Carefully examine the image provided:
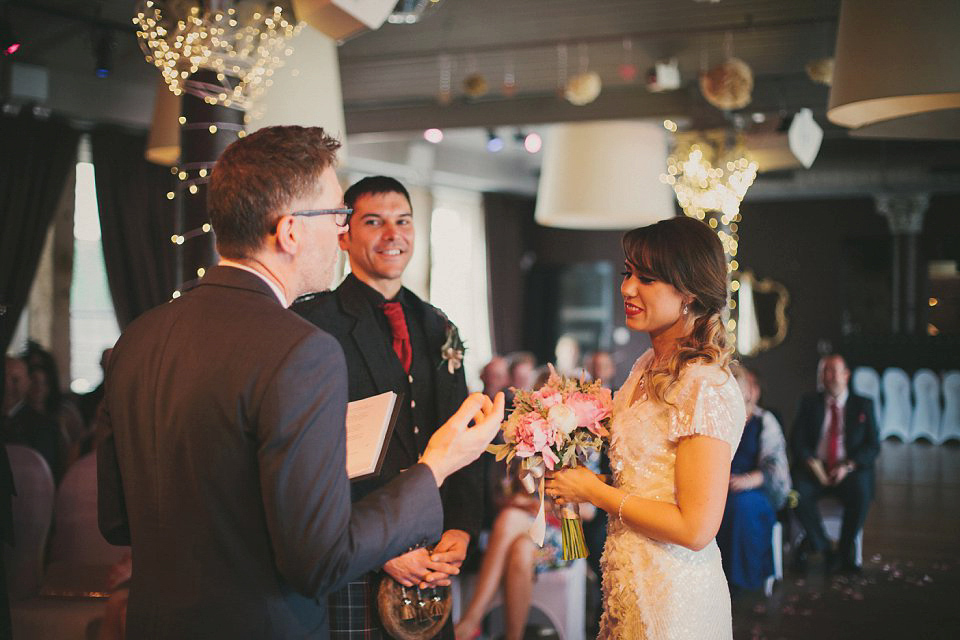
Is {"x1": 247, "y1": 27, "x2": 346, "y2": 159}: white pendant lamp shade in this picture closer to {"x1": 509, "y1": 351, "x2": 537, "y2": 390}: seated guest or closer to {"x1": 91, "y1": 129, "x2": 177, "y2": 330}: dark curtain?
{"x1": 509, "y1": 351, "x2": 537, "y2": 390}: seated guest

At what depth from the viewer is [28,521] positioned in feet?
12.8

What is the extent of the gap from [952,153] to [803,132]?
942cm

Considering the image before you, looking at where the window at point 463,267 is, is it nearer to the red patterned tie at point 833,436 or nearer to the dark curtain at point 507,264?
the dark curtain at point 507,264

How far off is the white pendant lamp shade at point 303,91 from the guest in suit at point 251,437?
2.62 meters

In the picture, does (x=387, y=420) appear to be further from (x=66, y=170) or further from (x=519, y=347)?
(x=519, y=347)

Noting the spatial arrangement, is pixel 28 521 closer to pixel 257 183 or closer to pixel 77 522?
pixel 77 522

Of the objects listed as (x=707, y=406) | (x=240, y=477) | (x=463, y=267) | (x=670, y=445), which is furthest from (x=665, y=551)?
(x=463, y=267)

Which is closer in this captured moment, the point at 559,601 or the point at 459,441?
the point at 459,441

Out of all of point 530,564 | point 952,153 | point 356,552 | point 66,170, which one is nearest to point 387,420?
point 356,552

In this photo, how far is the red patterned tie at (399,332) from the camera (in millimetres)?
2686

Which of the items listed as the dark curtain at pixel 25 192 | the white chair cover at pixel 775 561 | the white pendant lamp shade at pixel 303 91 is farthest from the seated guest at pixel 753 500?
the dark curtain at pixel 25 192

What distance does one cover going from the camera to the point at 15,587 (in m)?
3.84

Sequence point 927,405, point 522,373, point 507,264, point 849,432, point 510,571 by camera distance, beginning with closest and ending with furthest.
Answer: point 510,571
point 849,432
point 522,373
point 927,405
point 507,264

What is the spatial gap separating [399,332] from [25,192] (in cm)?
648
